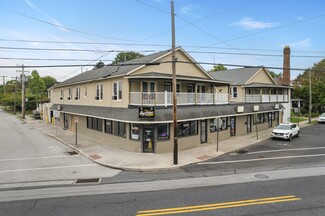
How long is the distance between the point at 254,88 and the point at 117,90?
805 inches

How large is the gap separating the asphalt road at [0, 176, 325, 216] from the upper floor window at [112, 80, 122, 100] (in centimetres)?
1094

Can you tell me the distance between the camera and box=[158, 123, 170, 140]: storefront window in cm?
1661

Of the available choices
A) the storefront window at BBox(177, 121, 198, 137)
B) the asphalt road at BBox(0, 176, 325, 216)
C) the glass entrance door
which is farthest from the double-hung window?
the asphalt road at BBox(0, 176, 325, 216)

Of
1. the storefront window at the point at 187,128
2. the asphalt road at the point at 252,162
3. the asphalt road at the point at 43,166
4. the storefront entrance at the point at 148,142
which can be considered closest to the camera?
the asphalt road at the point at 43,166

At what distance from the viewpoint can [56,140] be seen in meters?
22.3

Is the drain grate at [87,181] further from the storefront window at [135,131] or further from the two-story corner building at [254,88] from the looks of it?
the two-story corner building at [254,88]

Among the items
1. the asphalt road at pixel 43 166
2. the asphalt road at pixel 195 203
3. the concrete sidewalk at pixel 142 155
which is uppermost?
the asphalt road at pixel 195 203

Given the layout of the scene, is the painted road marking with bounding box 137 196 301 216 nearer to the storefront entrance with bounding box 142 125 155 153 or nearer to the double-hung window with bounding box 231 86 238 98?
the storefront entrance with bounding box 142 125 155 153

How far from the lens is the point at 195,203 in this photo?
7879 millimetres

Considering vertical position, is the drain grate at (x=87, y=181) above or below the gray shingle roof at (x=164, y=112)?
below

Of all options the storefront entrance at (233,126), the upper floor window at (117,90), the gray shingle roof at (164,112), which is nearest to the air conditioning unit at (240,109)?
the gray shingle roof at (164,112)

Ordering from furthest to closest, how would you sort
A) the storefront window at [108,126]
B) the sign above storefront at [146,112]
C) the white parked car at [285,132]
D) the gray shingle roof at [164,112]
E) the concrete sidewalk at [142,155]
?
the white parked car at [285,132] → the storefront window at [108,126] → the gray shingle roof at [164,112] → the sign above storefront at [146,112] → the concrete sidewalk at [142,155]

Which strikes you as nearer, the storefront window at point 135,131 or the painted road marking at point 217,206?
the painted road marking at point 217,206

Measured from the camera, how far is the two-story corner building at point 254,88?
29375 millimetres
